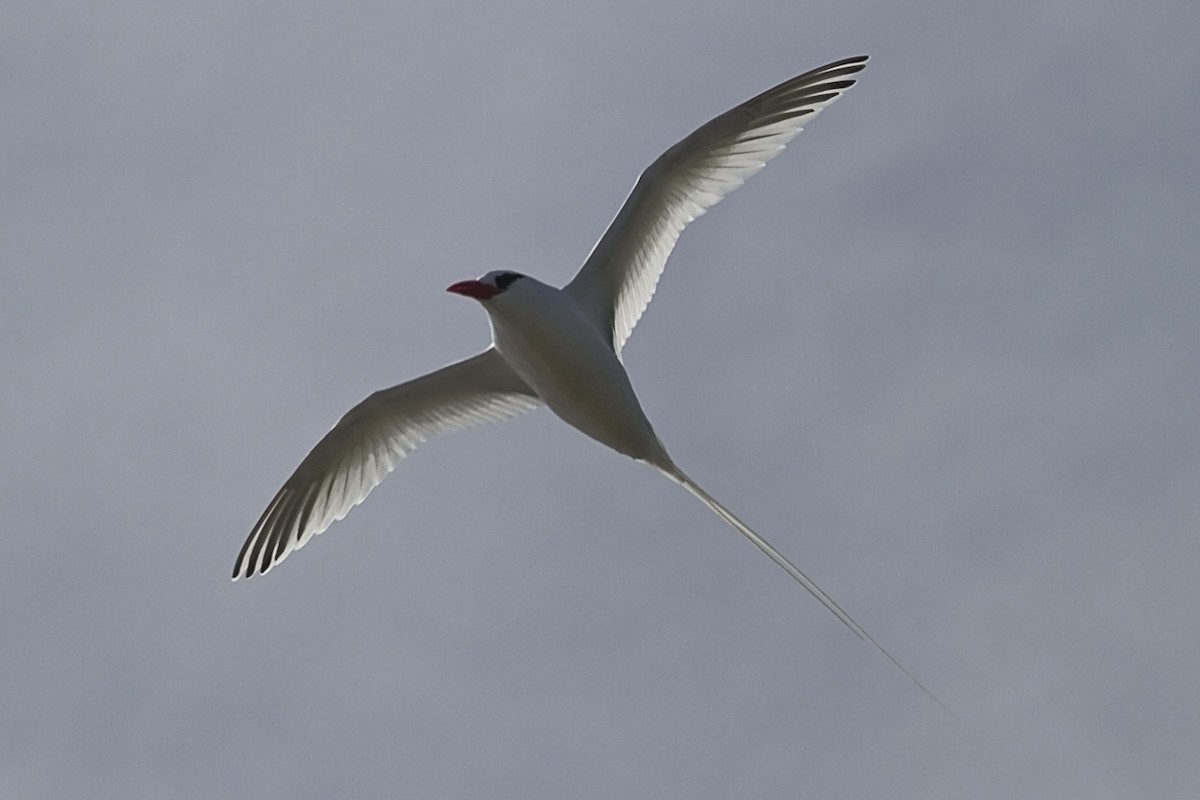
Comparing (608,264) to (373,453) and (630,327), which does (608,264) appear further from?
(373,453)

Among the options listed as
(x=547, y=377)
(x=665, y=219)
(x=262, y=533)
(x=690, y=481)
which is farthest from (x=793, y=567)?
(x=262, y=533)

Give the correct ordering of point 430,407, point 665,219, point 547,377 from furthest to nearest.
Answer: point 430,407 < point 665,219 < point 547,377

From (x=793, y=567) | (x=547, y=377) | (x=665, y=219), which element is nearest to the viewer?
(x=793, y=567)

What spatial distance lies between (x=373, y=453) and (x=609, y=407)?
2.90 meters

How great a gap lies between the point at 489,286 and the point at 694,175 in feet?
5.70

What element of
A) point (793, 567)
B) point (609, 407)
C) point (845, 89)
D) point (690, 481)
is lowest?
point (793, 567)

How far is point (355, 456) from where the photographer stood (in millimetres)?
13078

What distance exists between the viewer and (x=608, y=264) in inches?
460

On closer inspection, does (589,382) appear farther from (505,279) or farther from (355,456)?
(355,456)

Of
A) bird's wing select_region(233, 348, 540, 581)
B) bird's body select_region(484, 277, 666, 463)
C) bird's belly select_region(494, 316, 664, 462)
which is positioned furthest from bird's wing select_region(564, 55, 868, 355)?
bird's wing select_region(233, 348, 540, 581)

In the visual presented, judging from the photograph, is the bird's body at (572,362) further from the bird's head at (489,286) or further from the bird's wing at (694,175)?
the bird's wing at (694,175)

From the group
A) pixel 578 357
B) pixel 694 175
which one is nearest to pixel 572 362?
pixel 578 357

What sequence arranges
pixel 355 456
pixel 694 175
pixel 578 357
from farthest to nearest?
pixel 355 456 < pixel 694 175 < pixel 578 357

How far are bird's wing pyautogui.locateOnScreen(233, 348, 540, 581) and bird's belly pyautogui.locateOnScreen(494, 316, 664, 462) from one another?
64.3 inches
